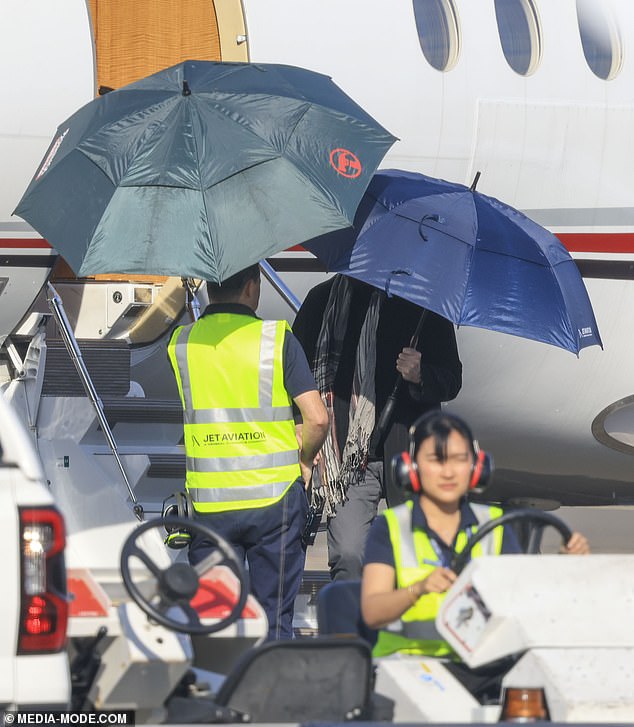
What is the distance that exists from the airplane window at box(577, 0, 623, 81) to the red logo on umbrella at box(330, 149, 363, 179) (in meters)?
3.59

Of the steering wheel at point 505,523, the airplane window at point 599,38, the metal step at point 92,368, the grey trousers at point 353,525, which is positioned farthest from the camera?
the airplane window at point 599,38

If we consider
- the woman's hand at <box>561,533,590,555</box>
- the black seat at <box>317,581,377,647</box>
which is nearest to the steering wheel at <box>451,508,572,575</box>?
the woman's hand at <box>561,533,590,555</box>

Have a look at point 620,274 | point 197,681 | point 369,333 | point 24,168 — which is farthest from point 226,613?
point 620,274

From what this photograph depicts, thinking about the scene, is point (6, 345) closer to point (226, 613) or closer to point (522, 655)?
point (226, 613)

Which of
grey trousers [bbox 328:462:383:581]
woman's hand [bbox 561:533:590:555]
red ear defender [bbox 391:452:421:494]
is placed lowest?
grey trousers [bbox 328:462:383:581]

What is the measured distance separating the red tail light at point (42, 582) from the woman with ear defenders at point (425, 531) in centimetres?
97

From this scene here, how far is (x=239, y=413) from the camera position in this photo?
19.3 feet

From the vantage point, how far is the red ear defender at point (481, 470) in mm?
4520

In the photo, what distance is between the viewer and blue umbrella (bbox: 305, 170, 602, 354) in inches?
250

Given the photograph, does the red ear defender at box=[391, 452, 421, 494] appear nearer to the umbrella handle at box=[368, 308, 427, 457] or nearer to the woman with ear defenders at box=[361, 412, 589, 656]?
the woman with ear defenders at box=[361, 412, 589, 656]

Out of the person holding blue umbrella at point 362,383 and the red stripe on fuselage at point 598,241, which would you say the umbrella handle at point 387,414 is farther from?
the red stripe on fuselage at point 598,241

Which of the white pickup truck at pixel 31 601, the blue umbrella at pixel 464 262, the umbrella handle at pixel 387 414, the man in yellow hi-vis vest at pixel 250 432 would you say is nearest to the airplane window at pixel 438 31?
the blue umbrella at pixel 464 262

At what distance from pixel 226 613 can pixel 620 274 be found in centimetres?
522

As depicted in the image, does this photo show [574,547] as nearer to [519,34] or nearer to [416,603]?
[416,603]
